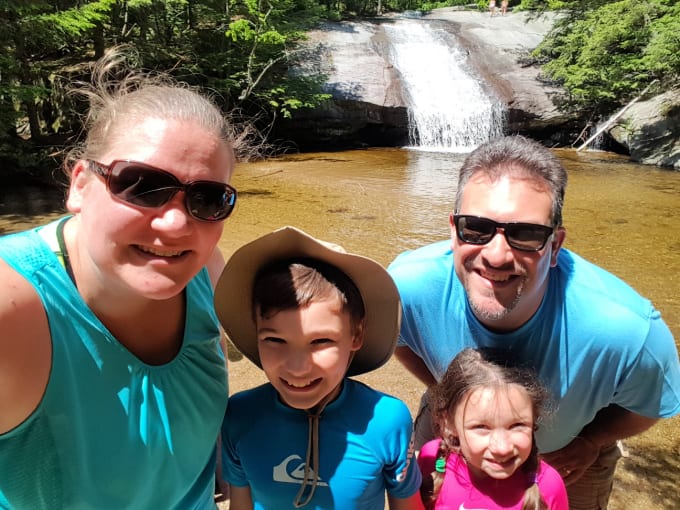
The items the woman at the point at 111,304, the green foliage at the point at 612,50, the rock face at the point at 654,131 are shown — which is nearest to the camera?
the woman at the point at 111,304

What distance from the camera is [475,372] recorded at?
175cm

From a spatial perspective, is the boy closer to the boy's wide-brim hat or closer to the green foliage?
the boy's wide-brim hat

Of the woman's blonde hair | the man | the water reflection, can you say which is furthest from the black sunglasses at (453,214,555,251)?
the water reflection

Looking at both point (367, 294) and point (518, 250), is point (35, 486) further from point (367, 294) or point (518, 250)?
point (518, 250)

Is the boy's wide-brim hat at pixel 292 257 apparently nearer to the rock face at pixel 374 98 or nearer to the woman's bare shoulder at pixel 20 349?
the woman's bare shoulder at pixel 20 349

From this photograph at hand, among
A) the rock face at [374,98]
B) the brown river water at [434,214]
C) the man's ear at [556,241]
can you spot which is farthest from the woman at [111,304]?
the rock face at [374,98]

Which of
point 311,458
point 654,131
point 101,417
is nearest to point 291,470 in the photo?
point 311,458

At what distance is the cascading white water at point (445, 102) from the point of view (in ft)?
54.2

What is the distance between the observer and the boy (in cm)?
150

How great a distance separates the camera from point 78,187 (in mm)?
1314

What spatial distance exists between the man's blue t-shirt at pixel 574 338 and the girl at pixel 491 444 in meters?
0.16

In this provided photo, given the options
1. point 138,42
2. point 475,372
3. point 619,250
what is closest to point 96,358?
point 475,372

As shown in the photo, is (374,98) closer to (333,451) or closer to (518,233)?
(518,233)

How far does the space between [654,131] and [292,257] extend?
15.3 m
